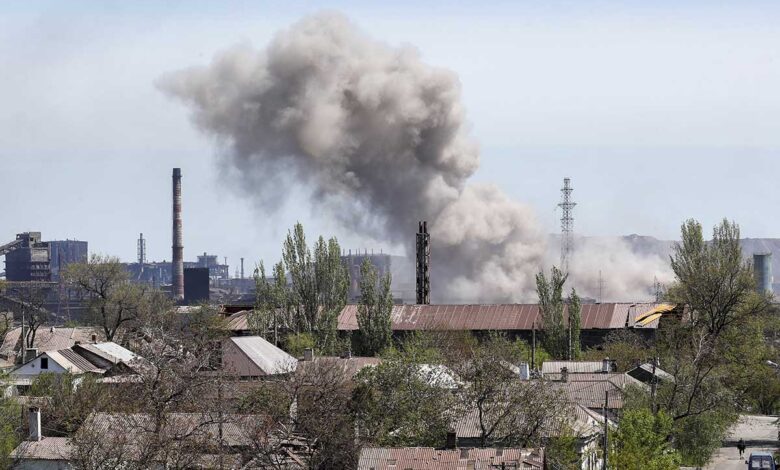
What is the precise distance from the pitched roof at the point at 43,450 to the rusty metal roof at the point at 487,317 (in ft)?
147

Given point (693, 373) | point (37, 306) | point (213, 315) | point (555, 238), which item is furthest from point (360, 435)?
point (555, 238)

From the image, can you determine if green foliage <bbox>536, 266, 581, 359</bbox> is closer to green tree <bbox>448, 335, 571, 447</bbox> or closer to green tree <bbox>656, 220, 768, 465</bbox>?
green tree <bbox>656, 220, 768, 465</bbox>

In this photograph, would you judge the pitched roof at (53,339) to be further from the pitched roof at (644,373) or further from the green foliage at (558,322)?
the pitched roof at (644,373)

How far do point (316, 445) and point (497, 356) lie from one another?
9462 mm

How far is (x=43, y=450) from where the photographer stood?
1580 inches

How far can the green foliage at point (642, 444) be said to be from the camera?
3922 cm

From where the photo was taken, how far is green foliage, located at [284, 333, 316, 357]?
2921 inches

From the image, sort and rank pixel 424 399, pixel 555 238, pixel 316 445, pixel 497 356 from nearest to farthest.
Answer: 1. pixel 316 445
2. pixel 424 399
3. pixel 497 356
4. pixel 555 238

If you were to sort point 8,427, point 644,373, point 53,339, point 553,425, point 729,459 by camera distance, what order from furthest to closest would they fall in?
point 53,339 → point 644,373 → point 729,459 → point 553,425 → point 8,427

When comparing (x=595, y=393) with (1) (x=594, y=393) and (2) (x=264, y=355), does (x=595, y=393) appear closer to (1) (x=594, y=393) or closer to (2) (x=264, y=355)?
(1) (x=594, y=393)

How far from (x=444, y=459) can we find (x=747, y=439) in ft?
94.0

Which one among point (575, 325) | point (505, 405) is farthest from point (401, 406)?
point (575, 325)

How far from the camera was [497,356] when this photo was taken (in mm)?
47781

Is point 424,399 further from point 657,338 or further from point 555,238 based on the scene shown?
point 555,238
